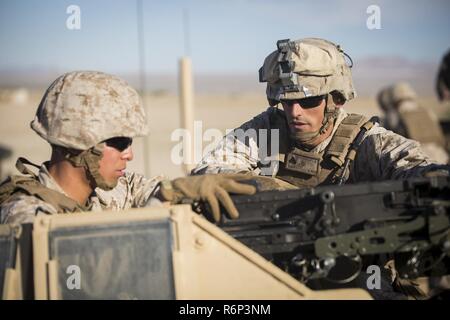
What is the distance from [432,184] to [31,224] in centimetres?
195

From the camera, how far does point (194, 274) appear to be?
334cm

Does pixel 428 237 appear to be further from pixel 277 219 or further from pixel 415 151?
pixel 415 151

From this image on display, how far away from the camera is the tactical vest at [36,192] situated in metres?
3.96

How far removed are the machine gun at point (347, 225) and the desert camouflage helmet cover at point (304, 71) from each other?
1529mm

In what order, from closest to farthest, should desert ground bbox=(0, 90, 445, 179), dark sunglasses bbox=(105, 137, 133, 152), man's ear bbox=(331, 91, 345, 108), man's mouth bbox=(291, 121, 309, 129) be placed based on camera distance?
dark sunglasses bbox=(105, 137, 133, 152)
man's mouth bbox=(291, 121, 309, 129)
man's ear bbox=(331, 91, 345, 108)
desert ground bbox=(0, 90, 445, 179)

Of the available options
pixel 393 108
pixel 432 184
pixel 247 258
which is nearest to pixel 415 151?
pixel 432 184

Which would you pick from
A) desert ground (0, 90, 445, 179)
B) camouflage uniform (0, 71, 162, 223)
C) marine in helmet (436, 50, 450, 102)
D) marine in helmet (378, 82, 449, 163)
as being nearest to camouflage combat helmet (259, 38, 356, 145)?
camouflage uniform (0, 71, 162, 223)

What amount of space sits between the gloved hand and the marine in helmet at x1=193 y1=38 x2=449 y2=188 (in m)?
1.14

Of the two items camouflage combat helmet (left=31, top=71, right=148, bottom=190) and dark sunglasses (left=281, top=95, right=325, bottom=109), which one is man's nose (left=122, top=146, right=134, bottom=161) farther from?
dark sunglasses (left=281, top=95, right=325, bottom=109)

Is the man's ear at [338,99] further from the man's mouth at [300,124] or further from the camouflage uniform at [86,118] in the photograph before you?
the camouflage uniform at [86,118]

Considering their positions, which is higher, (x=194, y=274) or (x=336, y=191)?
(x=336, y=191)

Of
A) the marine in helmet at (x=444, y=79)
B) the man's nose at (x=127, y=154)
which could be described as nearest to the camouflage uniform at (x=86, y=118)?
the man's nose at (x=127, y=154)

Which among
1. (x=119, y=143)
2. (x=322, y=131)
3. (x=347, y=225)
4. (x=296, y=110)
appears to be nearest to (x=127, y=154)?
(x=119, y=143)

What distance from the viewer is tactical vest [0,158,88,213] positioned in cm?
396
